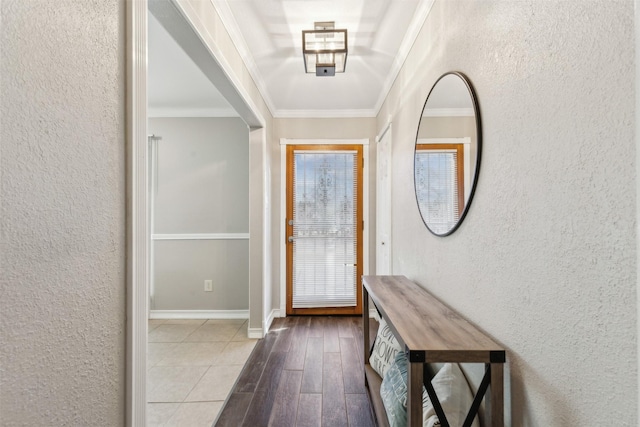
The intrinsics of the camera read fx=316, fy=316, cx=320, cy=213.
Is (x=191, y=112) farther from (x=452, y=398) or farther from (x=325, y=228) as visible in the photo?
(x=452, y=398)

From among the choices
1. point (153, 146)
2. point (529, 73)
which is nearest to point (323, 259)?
point (153, 146)

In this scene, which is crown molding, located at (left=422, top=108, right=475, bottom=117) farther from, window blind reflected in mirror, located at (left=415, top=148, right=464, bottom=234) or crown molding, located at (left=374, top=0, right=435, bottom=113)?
crown molding, located at (left=374, top=0, right=435, bottom=113)

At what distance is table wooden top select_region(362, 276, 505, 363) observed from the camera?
1.00 meters

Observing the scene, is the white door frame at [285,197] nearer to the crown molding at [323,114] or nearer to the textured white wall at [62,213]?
the crown molding at [323,114]

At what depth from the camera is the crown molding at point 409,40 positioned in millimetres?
1842

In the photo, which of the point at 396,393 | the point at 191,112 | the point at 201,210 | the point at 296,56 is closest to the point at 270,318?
the point at 201,210

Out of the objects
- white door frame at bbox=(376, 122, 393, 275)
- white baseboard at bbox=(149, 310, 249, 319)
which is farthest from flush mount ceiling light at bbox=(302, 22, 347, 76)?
white baseboard at bbox=(149, 310, 249, 319)

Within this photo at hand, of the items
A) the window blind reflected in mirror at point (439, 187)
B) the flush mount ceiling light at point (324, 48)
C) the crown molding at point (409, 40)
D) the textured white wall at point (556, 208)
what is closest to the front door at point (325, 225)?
the crown molding at point (409, 40)

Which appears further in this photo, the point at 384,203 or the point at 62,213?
the point at 384,203

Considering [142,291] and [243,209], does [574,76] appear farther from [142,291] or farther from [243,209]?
[243,209]

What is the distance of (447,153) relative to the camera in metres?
1.55

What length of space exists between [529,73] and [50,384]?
1484mm

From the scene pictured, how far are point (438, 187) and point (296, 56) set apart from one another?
160 centimetres

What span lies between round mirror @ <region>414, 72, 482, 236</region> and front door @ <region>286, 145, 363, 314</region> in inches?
69.3
